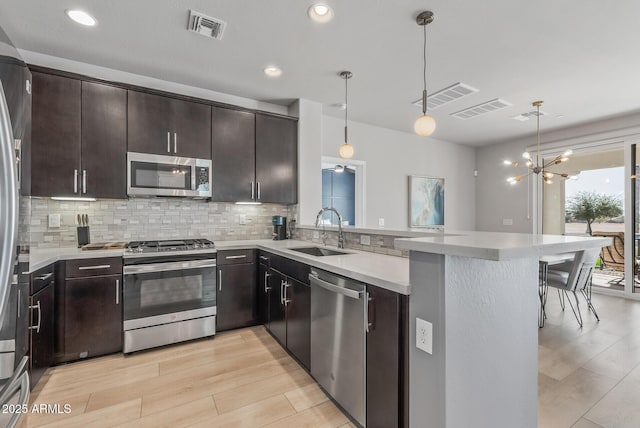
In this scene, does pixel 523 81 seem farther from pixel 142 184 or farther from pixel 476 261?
pixel 142 184

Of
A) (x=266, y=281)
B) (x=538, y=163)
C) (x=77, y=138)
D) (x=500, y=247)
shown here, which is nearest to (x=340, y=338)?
(x=500, y=247)

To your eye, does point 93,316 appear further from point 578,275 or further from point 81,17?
point 578,275

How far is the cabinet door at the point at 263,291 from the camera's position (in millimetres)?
2891

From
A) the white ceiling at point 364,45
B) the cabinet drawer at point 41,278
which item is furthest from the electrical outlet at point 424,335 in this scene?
the cabinet drawer at point 41,278

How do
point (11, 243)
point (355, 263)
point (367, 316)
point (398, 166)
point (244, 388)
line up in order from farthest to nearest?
1. point (398, 166)
2. point (244, 388)
3. point (355, 263)
4. point (367, 316)
5. point (11, 243)

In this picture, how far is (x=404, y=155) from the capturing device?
5.42 metres

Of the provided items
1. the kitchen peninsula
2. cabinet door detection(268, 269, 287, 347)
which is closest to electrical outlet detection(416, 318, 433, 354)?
the kitchen peninsula

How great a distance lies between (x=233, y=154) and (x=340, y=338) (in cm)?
239

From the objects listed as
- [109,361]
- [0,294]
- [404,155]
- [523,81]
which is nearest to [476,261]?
[0,294]

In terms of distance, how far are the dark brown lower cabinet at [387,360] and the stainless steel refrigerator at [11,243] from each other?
1341mm

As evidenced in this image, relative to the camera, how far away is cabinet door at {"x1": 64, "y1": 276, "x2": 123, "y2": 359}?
2.34m

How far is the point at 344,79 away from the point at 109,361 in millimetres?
3484

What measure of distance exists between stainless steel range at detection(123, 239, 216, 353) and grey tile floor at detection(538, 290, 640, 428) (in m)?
2.71

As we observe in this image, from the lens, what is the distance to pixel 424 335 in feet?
4.04
